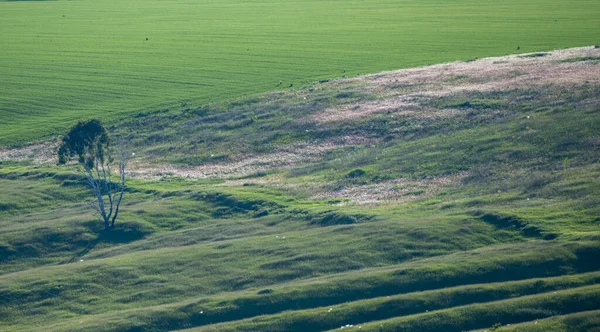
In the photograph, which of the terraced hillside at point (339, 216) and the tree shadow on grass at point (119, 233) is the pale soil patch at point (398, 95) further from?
the tree shadow on grass at point (119, 233)

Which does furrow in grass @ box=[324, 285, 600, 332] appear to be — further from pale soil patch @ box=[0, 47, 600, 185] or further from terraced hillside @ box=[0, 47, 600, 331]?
pale soil patch @ box=[0, 47, 600, 185]

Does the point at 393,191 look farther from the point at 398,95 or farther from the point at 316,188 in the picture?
the point at 398,95

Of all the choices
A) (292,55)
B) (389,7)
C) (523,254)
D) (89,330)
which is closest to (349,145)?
(523,254)

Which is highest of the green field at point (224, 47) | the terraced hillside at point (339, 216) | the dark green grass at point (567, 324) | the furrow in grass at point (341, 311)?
the green field at point (224, 47)

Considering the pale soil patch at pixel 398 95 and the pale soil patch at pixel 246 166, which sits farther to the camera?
the pale soil patch at pixel 398 95

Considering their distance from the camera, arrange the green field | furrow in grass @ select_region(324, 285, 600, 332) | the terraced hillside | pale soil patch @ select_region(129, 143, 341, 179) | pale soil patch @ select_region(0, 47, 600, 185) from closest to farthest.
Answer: furrow in grass @ select_region(324, 285, 600, 332) < the terraced hillside < pale soil patch @ select_region(129, 143, 341, 179) < pale soil patch @ select_region(0, 47, 600, 185) < the green field

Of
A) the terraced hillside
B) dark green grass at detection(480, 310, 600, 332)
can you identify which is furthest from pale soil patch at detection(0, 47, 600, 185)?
dark green grass at detection(480, 310, 600, 332)

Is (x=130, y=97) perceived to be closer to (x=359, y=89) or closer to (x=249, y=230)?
(x=359, y=89)

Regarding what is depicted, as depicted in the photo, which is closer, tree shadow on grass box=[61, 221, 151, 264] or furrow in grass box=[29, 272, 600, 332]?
furrow in grass box=[29, 272, 600, 332]

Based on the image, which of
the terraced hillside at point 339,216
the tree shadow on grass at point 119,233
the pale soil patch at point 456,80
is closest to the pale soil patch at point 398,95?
the pale soil patch at point 456,80
